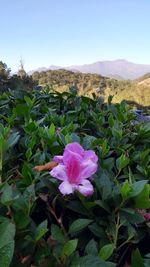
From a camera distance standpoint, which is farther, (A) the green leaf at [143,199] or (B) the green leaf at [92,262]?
(A) the green leaf at [143,199]

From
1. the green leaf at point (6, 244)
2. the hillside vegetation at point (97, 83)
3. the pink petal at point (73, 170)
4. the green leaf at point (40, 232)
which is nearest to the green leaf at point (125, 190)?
the pink petal at point (73, 170)

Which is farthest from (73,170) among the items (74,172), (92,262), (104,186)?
(92,262)

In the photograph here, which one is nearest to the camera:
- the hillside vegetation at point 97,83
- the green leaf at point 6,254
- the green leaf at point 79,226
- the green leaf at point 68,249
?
the green leaf at point 6,254

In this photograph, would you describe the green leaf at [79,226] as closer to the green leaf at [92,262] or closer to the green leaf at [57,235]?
the green leaf at [57,235]

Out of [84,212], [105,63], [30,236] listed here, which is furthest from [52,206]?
[105,63]

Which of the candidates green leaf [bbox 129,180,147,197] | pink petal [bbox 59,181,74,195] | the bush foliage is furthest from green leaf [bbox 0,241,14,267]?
green leaf [bbox 129,180,147,197]

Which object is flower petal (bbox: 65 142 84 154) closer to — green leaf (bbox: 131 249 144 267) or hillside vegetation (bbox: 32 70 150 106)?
green leaf (bbox: 131 249 144 267)

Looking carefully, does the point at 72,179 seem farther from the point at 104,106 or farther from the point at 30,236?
the point at 104,106

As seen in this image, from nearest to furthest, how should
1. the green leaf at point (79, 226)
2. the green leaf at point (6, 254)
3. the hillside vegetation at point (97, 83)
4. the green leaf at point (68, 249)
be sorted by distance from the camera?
the green leaf at point (6, 254), the green leaf at point (68, 249), the green leaf at point (79, 226), the hillside vegetation at point (97, 83)
